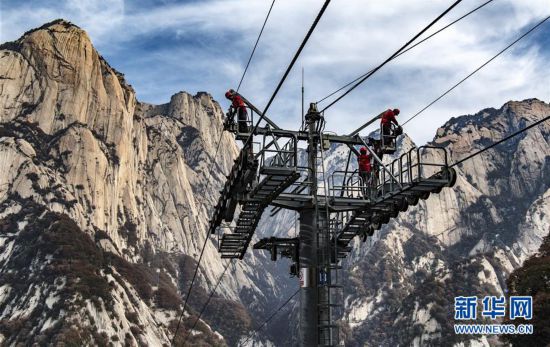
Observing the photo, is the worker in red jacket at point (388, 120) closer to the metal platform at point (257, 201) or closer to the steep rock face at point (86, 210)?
the metal platform at point (257, 201)

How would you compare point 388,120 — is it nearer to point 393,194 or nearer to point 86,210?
Result: point 393,194

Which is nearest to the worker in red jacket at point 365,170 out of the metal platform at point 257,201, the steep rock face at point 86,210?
the metal platform at point 257,201

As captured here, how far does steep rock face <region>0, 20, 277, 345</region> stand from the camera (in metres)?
90.8

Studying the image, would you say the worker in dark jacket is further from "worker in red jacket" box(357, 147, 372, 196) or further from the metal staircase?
"worker in red jacket" box(357, 147, 372, 196)

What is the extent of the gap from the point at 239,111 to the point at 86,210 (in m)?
101

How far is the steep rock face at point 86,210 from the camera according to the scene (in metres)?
90.8

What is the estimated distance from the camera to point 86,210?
117 meters

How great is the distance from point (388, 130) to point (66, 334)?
239 ft

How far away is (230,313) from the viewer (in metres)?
151

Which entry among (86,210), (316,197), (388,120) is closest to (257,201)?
(316,197)

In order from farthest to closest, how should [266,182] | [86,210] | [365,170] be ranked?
1. [86,210]
2. [365,170]
3. [266,182]

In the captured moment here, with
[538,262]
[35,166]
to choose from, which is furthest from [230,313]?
[538,262]

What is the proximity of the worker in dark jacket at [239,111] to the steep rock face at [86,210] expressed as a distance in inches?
2697

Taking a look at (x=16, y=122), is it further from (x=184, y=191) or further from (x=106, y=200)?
(x=184, y=191)
